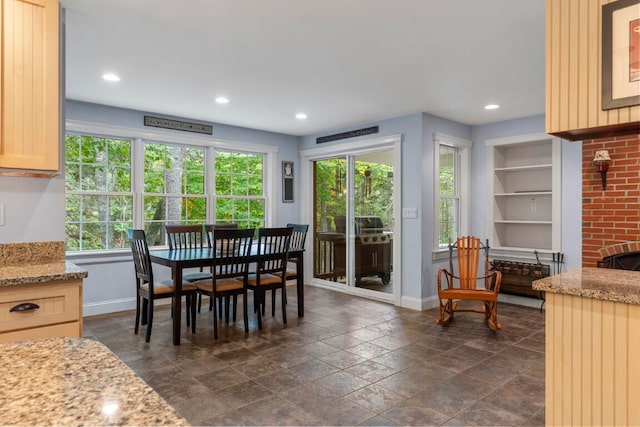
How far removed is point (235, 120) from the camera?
5.42 metres

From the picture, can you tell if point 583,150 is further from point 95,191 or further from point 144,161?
point 95,191

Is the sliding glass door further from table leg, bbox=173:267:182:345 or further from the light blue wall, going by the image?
table leg, bbox=173:267:182:345

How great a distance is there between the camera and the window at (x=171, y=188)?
200 inches

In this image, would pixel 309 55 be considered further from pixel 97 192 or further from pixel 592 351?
pixel 97 192

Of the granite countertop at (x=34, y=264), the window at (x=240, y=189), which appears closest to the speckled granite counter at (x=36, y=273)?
the granite countertop at (x=34, y=264)

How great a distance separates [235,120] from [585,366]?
4747 millimetres

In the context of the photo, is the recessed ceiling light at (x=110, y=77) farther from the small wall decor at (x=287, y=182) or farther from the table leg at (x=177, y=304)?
the small wall decor at (x=287, y=182)

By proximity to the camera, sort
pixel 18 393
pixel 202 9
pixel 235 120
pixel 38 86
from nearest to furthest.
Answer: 1. pixel 18 393
2. pixel 38 86
3. pixel 202 9
4. pixel 235 120

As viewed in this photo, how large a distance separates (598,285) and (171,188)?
4.76m

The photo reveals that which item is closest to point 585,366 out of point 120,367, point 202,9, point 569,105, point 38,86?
point 569,105

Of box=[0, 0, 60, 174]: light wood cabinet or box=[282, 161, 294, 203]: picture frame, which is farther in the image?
box=[282, 161, 294, 203]: picture frame

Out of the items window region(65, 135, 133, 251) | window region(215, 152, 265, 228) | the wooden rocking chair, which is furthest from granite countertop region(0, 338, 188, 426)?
window region(215, 152, 265, 228)

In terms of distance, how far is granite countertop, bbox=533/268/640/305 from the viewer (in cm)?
159

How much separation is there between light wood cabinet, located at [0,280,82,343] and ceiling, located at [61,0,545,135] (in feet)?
5.51
